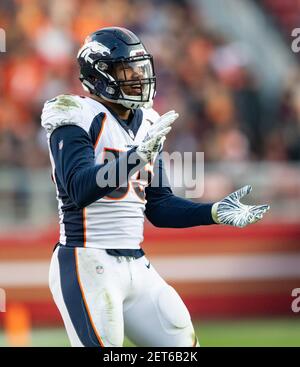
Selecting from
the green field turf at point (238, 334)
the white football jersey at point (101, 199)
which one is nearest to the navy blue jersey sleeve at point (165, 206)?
the white football jersey at point (101, 199)

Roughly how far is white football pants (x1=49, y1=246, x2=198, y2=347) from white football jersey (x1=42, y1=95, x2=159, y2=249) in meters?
0.07

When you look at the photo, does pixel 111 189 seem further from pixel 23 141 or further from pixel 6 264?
pixel 23 141

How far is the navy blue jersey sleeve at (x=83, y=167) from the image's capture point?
3.91 m

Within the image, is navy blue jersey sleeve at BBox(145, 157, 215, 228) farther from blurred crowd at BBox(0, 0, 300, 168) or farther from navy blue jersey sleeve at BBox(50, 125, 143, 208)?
blurred crowd at BBox(0, 0, 300, 168)

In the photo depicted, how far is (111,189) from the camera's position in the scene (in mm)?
3959

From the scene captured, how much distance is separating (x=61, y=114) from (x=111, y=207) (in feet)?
1.51

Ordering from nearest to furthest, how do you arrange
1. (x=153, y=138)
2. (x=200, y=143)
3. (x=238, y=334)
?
(x=153, y=138)
(x=238, y=334)
(x=200, y=143)

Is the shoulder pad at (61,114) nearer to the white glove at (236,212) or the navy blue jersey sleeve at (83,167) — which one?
the navy blue jersey sleeve at (83,167)

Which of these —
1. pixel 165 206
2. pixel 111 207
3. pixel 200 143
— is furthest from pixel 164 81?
pixel 111 207

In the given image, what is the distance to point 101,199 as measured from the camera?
13.9ft

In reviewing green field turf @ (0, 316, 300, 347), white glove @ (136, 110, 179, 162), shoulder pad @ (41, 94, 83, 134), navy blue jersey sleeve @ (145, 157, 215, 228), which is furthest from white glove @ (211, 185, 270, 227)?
green field turf @ (0, 316, 300, 347)

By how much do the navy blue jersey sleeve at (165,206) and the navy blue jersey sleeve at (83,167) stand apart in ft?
1.87

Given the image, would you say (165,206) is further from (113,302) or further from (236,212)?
(113,302)

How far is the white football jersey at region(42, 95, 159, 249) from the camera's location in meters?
4.16
